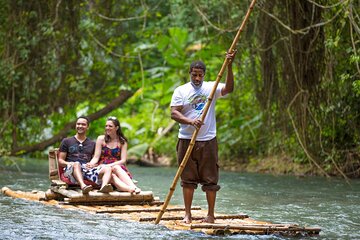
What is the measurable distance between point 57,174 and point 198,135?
2823mm

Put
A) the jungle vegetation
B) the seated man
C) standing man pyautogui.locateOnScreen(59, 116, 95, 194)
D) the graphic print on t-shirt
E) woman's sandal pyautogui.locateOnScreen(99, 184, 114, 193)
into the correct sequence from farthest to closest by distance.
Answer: the jungle vegetation, standing man pyautogui.locateOnScreen(59, 116, 95, 194), the seated man, woman's sandal pyautogui.locateOnScreen(99, 184, 114, 193), the graphic print on t-shirt

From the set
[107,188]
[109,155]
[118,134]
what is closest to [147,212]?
[107,188]

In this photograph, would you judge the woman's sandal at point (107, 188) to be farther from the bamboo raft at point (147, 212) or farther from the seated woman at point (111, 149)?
the seated woman at point (111, 149)

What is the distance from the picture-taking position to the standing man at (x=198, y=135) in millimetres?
7652

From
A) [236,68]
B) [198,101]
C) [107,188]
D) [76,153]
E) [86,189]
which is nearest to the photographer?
[198,101]

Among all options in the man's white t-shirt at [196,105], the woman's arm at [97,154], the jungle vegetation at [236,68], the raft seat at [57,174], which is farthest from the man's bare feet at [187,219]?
the jungle vegetation at [236,68]

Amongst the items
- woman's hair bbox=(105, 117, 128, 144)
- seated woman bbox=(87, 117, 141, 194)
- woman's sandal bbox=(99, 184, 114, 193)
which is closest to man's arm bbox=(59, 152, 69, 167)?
seated woman bbox=(87, 117, 141, 194)

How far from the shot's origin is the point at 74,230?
7.21m

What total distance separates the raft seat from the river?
1.36 ft

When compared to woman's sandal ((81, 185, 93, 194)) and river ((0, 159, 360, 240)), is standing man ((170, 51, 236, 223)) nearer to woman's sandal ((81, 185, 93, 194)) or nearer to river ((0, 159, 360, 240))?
river ((0, 159, 360, 240))

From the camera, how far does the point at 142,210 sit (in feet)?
27.8

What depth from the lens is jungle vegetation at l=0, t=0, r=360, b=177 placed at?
1209 cm

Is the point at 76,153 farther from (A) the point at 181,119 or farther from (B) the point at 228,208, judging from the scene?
(A) the point at 181,119

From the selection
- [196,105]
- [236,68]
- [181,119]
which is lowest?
[181,119]
